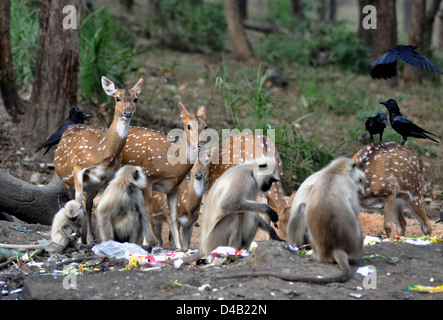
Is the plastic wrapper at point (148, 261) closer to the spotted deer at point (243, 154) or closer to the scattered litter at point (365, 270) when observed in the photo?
the scattered litter at point (365, 270)

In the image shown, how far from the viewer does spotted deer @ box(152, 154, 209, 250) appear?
852 centimetres

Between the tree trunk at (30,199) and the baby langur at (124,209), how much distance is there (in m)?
1.82

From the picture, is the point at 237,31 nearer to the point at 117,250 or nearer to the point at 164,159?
the point at 164,159

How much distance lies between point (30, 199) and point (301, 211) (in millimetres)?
4182

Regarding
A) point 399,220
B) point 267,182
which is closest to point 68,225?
point 267,182

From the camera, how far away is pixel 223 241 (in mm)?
6172

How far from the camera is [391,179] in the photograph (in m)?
8.17

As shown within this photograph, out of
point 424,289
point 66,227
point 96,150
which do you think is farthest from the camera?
point 96,150

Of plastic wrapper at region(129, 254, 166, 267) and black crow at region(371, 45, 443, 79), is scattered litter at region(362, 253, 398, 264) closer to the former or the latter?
plastic wrapper at region(129, 254, 166, 267)

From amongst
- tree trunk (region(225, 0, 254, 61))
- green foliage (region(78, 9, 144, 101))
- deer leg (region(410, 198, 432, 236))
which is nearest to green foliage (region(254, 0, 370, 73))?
tree trunk (region(225, 0, 254, 61))
